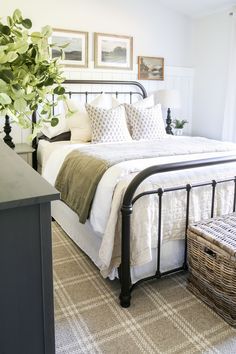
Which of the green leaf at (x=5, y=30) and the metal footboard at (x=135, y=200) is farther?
the metal footboard at (x=135, y=200)

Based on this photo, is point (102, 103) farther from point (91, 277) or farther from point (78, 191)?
point (91, 277)

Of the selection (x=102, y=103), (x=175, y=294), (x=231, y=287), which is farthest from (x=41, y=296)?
(x=102, y=103)

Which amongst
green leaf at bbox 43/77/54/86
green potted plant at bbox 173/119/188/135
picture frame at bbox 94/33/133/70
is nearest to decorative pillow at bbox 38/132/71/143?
picture frame at bbox 94/33/133/70

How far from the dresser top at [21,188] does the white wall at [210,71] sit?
352 cm

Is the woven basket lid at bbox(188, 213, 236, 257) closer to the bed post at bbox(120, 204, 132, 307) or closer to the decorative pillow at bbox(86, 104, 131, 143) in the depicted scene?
the bed post at bbox(120, 204, 132, 307)

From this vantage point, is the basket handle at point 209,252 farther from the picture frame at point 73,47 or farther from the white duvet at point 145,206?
the picture frame at point 73,47

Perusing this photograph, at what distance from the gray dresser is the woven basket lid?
1.11m

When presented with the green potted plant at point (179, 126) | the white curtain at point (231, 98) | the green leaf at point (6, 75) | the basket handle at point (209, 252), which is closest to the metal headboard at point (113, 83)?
the green potted plant at point (179, 126)

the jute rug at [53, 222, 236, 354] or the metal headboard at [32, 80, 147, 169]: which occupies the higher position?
the metal headboard at [32, 80, 147, 169]

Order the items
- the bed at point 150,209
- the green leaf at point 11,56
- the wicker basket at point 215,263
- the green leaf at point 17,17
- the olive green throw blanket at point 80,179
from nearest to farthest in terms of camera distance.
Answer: the green leaf at point 11,56, the green leaf at point 17,17, the wicker basket at point 215,263, the bed at point 150,209, the olive green throw blanket at point 80,179

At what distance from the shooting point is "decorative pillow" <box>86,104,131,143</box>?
3.07 m

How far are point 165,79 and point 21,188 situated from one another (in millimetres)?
3823

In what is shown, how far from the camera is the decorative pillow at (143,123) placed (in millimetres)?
3297

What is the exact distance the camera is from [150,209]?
1.95 m
